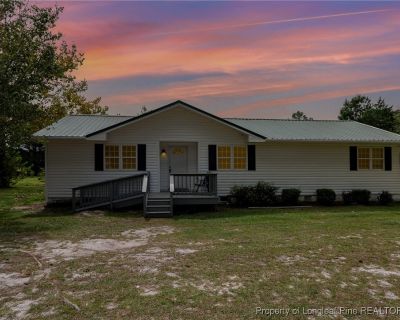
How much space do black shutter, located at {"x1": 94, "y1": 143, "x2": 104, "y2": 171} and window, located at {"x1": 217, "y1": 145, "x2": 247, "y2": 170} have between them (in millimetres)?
5236

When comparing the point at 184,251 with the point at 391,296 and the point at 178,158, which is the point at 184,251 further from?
the point at 178,158

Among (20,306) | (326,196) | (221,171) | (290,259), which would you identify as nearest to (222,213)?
(221,171)

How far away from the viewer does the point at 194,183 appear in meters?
15.8

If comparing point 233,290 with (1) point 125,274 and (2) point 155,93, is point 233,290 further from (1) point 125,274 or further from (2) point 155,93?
(2) point 155,93

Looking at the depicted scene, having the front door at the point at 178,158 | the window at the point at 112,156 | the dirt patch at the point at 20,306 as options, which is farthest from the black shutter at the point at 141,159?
the dirt patch at the point at 20,306

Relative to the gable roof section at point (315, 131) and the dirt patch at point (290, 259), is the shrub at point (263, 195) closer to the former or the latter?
the gable roof section at point (315, 131)

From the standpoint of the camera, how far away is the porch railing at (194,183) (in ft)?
48.6

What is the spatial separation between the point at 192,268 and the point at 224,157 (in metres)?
10.8

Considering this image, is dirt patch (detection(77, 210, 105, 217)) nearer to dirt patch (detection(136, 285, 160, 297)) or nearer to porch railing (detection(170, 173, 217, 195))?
porch railing (detection(170, 173, 217, 195))

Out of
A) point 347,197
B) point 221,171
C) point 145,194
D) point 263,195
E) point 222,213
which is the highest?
point 221,171

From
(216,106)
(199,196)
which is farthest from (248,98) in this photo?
(199,196)

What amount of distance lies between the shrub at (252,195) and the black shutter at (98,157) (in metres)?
5.91

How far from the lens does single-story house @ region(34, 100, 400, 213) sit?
15430mm

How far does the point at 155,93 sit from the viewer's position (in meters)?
23.1
